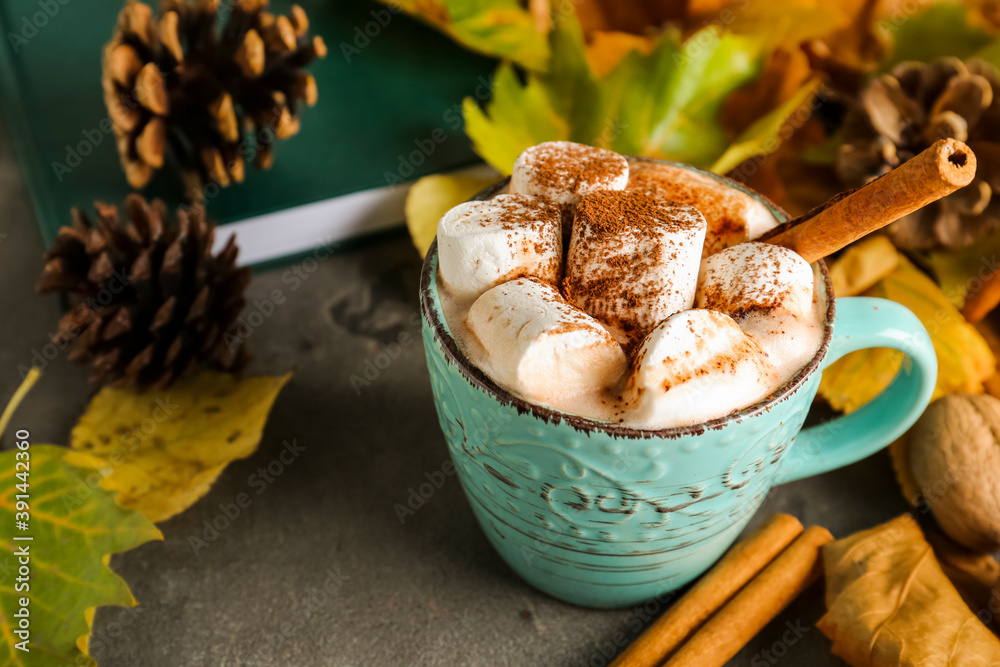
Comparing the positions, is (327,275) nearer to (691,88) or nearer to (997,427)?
(691,88)

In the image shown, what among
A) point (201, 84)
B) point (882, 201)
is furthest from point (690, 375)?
point (201, 84)

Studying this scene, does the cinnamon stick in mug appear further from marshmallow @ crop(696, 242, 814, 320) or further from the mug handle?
marshmallow @ crop(696, 242, 814, 320)

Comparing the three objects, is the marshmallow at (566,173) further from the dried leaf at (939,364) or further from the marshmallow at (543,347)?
the dried leaf at (939,364)

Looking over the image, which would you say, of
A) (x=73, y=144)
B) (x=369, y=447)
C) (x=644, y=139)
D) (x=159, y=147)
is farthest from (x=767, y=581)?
(x=73, y=144)

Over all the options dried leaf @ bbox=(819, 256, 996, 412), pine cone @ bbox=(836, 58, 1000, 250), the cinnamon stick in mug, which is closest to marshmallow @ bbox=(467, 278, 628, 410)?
the cinnamon stick in mug

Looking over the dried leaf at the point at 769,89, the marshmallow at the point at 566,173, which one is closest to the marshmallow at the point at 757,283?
the marshmallow at the point at 566,173

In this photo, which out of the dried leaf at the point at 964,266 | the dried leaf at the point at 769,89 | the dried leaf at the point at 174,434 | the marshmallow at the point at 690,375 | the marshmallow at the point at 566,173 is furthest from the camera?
the dried leaf at the point at 769,89

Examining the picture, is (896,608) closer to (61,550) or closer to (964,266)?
(964,266)
